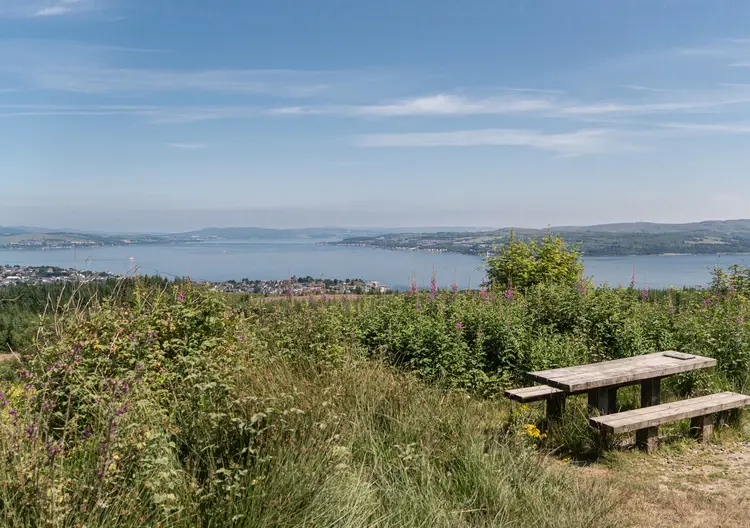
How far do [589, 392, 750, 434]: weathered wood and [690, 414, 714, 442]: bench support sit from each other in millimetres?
134

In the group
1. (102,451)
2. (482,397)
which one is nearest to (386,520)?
(102,451)

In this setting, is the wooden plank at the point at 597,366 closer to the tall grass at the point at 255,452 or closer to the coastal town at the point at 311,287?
the tall grass at the point at 255,452

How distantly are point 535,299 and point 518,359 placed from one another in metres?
1.86

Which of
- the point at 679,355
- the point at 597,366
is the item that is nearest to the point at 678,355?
the point at 679,355

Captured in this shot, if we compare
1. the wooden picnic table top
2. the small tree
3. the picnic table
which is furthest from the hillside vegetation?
the small tree

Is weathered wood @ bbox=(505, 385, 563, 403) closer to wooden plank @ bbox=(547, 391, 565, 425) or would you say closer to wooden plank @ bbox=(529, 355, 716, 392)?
wooden plank @ bbox=(547, 391, 565, 425)

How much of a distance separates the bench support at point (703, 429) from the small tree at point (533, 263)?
21.3ft

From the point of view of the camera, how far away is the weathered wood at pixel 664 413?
4622 mm

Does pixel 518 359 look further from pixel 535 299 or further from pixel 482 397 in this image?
pixel 535 299

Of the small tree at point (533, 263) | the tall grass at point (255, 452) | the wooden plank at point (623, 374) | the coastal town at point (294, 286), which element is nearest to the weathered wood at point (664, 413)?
the wooden plank at point (623, 374)

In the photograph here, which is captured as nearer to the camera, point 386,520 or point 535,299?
point 386,520

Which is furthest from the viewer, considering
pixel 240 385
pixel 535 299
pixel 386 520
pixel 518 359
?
pixel 535 299

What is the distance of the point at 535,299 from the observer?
8633mm

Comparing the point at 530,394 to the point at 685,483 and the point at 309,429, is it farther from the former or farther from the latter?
the point at 309,429
